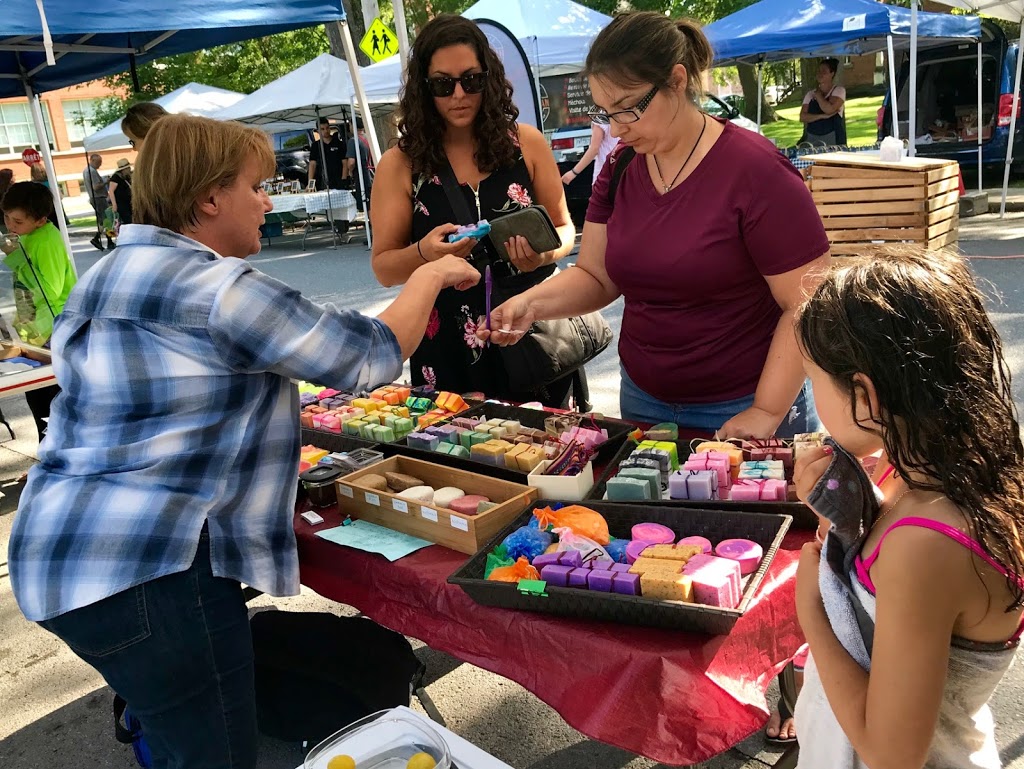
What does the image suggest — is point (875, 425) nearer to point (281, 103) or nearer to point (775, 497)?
point (775, 497)

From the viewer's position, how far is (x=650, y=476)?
194cm

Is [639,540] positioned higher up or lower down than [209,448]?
lower down

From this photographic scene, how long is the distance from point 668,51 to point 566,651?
1.36 metres

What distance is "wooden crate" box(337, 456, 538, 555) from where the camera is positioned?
73.9 inches

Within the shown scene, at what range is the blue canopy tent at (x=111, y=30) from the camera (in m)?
3.58

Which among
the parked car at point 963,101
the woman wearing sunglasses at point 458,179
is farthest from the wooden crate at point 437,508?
the parked car at point 963,101

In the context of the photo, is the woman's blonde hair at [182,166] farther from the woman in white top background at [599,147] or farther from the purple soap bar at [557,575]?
the woman in white top background at [599,147]

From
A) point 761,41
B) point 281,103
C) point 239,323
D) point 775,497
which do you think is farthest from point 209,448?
point 281,103

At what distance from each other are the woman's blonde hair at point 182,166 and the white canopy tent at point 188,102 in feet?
51.6

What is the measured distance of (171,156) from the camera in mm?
1667

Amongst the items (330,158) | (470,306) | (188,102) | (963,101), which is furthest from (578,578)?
(188,102)

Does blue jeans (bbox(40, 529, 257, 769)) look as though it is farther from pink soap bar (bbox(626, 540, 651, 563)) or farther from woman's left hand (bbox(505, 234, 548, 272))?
woman's left hand (bbox(505, 234, 548, 272))

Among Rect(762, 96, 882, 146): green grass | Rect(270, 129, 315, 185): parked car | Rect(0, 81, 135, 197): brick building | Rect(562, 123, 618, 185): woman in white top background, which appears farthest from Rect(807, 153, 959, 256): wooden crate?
Rect(0, 81, 135, 197): brick building

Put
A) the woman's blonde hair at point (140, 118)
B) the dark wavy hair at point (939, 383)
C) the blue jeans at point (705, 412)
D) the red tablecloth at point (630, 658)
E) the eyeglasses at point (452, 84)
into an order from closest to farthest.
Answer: the dark wavy hair at point (939, 383) < the red tablecloth at point (630, 658) < the blue jeans at point (705, 412) < the eyeglasses at point (452, 84) < the woman's blonde hair at point (140, 118)
